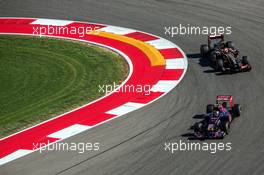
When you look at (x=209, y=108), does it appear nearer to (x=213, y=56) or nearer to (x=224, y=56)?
(x=224, y=56)

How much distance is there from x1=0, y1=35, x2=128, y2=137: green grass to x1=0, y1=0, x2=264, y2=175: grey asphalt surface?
245 cm

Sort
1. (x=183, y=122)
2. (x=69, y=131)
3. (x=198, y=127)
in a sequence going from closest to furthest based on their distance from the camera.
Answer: (x=198, y=127)
(x=183, y=122)
(x=69, y=131)

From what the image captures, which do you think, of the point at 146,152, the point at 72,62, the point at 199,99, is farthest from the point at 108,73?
the point at 146,152

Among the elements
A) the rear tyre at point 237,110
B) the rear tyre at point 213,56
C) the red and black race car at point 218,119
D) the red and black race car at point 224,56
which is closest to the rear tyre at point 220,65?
the red and black race car at point 224,56

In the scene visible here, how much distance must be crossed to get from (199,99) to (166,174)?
5183 millimetres

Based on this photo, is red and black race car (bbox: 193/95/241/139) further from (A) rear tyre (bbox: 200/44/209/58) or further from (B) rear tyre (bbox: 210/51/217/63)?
(A) rear tyre (bbox: 200/44/209/58)

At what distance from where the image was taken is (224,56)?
2530 cm

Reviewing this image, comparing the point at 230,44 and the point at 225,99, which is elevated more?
the point at 230,44

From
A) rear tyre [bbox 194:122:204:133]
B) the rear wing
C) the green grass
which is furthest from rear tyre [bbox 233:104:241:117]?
the green grass

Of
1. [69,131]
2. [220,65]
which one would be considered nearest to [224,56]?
[220,65]

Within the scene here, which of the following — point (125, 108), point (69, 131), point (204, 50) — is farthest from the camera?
point (204, 50)

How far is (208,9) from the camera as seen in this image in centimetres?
3155

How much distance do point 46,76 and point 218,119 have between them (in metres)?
8.14

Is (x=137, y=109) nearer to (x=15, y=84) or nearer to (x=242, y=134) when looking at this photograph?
(x=242, y=134)
